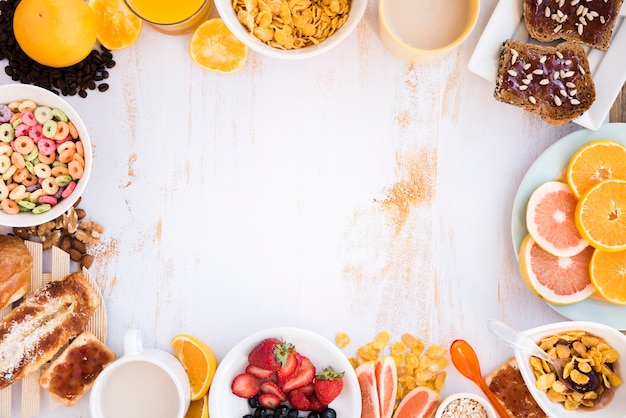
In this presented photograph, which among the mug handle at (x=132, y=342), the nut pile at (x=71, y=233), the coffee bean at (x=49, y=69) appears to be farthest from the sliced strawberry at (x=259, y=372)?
the coffee bean at (x=49, y=69)

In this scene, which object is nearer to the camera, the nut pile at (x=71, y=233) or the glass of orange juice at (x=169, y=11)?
the glass of orange juice at (x=169, y=11)

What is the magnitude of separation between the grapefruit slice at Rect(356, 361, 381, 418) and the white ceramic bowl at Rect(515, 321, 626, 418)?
1.06 ft

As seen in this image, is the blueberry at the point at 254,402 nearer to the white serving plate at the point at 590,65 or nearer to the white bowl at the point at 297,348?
the white bowl at the point at 297,348

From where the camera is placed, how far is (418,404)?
1.40 metres

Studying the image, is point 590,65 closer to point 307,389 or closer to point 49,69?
point 307,389

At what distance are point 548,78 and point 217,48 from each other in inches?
29.5

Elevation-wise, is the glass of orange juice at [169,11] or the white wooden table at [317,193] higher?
the glass of orange juice at [169,11]

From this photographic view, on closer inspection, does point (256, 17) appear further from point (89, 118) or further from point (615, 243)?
point (615, 243)

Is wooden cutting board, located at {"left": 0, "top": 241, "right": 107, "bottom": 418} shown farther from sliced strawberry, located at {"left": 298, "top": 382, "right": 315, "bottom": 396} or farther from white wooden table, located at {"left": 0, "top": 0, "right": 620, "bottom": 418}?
sliced strawberry, located at {"left": 298, "top": 382, "right": 315, "bottom": 396}

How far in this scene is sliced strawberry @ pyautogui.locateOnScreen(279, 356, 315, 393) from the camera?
1.34 meters

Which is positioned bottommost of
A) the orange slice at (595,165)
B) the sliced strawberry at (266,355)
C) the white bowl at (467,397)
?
the white bowl at (467,397)

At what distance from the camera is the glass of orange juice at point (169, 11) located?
1317mm

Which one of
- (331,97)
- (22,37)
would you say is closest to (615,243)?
(331,97)

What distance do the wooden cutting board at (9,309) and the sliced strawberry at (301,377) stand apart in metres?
0.45
